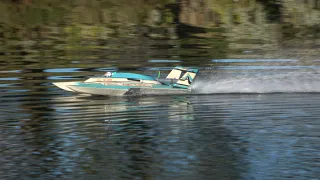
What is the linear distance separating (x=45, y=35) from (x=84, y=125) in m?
41.8

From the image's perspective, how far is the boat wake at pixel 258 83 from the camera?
51188mm

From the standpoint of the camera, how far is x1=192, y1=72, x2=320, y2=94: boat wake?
168ft

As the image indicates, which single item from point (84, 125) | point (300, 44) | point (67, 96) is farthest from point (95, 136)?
point (300, 44)

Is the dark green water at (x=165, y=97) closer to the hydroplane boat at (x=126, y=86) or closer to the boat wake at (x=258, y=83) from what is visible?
the boat wake at (x=258, y=83)

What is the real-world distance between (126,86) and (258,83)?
9.59 meters

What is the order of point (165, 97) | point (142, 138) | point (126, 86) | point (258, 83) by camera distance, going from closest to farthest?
point (142, 138), point (165, 97), point (126, 86), point (258, 83)

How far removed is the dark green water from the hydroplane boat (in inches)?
34.2

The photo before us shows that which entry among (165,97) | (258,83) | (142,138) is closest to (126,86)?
(165,97)

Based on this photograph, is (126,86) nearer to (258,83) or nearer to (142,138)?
(258,83)

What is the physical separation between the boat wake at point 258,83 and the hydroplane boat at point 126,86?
3.54 ft

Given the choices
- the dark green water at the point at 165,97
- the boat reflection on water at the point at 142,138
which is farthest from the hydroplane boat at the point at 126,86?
the boat reflection on water at the point at 142,138

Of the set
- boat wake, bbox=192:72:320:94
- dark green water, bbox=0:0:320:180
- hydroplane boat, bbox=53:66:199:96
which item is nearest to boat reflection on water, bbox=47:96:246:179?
dark green water, bbox=0:0:320:180

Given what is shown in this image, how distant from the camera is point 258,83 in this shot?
5350cm

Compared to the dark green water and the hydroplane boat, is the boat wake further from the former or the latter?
the hydroplane boat
